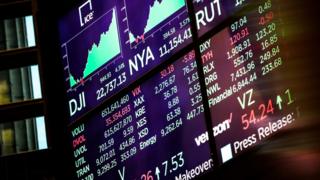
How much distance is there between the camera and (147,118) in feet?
22.6

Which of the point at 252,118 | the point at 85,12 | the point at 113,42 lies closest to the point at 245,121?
the point at 252,118

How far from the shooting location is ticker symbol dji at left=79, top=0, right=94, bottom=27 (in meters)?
7.87

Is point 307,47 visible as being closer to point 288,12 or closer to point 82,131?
point 288,12

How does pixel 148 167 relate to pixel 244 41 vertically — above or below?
below

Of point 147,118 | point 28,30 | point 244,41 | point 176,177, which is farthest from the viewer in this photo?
point 28,30

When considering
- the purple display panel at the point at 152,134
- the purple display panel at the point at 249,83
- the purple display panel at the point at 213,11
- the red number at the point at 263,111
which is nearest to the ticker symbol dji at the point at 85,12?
the purple display panel at the point at 152,134

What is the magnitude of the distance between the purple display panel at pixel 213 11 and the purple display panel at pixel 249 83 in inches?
4.5

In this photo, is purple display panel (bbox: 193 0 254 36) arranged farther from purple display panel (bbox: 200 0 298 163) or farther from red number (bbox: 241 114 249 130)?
red number (bbox: 241 114 249 130)

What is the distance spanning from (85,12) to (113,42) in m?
0.69

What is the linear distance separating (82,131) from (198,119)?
178cm

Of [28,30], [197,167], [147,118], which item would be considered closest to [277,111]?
[197,167]

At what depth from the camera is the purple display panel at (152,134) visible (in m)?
6.40

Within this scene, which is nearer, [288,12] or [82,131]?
[288,12]

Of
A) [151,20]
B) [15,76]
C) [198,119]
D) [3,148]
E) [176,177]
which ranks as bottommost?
[176,177]
